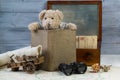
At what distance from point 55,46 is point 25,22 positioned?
475mm

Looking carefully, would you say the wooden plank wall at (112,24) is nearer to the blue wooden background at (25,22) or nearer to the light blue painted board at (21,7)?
the blue wooden background at (25,22)

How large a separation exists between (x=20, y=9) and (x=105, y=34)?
512mm

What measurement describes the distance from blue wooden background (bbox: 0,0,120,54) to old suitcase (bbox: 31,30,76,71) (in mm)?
382

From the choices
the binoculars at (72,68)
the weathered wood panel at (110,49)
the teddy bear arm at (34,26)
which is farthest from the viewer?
the weathered wood panel at (110,49)

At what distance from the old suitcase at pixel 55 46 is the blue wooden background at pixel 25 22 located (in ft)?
1.25

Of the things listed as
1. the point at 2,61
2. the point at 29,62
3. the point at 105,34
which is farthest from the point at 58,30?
the point at 105,34

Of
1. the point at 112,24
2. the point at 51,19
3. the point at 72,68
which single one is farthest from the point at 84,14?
the point at 72,68

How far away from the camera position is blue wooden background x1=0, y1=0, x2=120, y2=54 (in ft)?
4.38

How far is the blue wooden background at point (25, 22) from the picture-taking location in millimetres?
1335

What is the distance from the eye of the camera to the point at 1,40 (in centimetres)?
141

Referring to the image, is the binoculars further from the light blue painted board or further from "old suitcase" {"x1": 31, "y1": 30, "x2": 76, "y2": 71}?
the light blue painted board

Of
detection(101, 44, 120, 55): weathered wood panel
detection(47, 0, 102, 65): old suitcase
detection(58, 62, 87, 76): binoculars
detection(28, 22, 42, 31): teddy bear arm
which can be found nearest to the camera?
detection(58, 62, 87, 76): binoculars

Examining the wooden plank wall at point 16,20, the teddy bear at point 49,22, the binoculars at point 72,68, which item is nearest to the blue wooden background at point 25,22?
the wooden plank wall at point 16,20

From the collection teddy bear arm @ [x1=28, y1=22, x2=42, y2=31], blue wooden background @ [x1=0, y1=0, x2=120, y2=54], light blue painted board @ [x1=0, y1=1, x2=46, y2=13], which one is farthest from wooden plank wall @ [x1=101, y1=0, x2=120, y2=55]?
teddy bear arm @ [x1=28, y1=22, x2=42, y2=31]
